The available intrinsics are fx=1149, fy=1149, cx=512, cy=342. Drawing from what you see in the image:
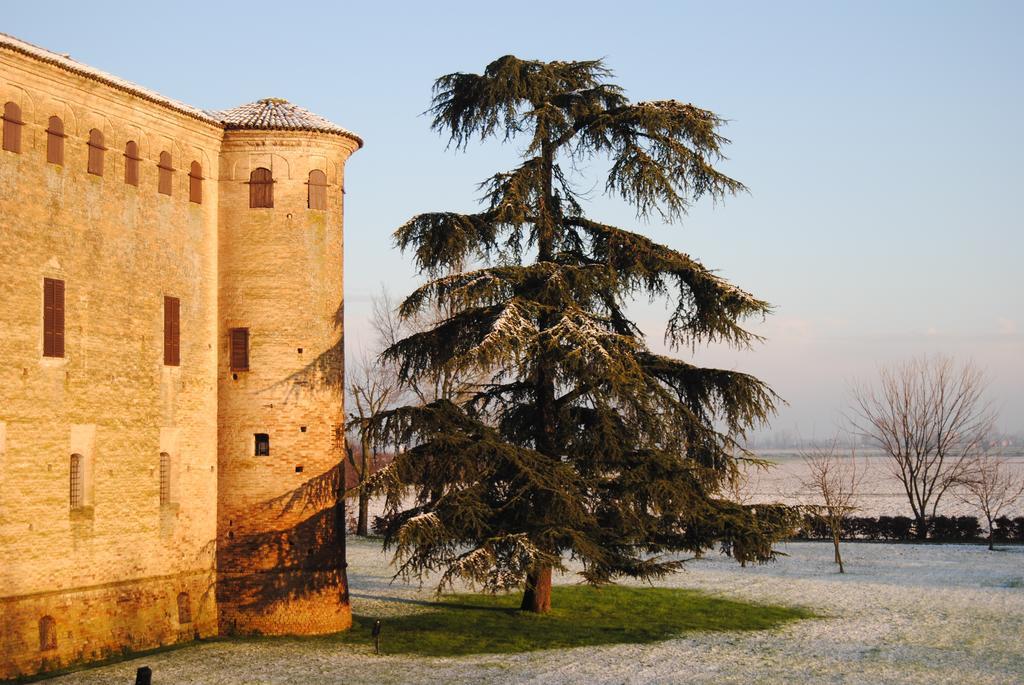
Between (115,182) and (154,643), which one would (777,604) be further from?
(115,182)

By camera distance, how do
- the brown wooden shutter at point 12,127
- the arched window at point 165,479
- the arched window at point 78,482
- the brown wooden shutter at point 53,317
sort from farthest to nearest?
the arched window at point 165,479
the arched window at point 78,482
the brown wooden shutter at point 53,317
the brown wooden shutter at point 12,127

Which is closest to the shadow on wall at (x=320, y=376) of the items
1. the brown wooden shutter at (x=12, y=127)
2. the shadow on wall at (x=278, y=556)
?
the shadow on wall at (x=278, y=556)

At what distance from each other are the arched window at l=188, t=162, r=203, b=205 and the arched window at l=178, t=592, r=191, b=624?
26.6ft

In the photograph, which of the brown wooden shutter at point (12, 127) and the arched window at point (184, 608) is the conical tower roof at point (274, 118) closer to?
the brown wooden shutter at point (12, 127)

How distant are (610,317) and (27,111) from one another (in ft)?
42.9

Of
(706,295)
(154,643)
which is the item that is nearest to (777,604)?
(706,295)

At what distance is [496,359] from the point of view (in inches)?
Answer: 922

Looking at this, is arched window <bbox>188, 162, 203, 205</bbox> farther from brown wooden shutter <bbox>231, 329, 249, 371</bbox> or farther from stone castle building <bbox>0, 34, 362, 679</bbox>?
brown wooden shutter <bbox>231, 329, 249, 371</bbox>

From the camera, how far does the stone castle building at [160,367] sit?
65.6 feet

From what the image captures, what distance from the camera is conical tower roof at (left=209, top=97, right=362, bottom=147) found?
24812mm

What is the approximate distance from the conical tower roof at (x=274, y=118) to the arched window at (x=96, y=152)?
360 centimetres

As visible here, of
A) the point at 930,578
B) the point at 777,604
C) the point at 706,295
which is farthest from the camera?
the point at 930,578

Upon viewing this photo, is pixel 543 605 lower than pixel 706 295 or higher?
lower

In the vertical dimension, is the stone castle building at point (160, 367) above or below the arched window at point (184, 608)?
above
